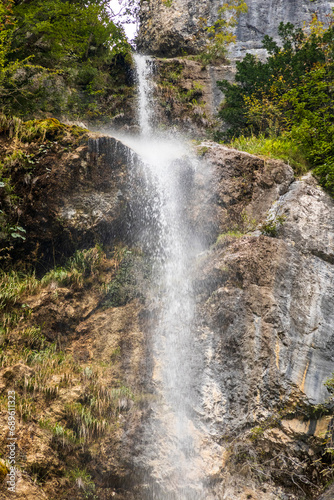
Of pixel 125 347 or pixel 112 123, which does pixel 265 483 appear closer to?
pixel 125 347

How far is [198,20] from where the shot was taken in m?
16.5

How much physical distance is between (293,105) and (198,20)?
32.5 feet

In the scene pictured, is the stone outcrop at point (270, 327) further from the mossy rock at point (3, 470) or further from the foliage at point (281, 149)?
the mossy rock at point (3, 470)

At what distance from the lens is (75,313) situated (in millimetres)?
7297

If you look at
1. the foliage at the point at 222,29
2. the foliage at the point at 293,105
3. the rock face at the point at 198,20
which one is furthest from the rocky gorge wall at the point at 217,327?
the rock face at the point at 198,20

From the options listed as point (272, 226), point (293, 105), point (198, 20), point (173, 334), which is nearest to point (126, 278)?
point (173, 334)

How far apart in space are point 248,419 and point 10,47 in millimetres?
10094

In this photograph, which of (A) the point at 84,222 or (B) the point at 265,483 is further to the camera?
(A) the point at 84,222

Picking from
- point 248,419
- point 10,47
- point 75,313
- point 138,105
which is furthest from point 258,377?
point 138,105

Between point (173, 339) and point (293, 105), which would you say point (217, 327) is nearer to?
point (173, 339)

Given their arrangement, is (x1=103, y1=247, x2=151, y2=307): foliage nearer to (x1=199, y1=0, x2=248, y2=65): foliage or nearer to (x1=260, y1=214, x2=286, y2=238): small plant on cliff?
(x1=260, y1=214, x2=286, y2=238): small plant on cliff

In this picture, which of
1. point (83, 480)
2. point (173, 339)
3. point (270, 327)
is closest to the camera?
point (83, 480)

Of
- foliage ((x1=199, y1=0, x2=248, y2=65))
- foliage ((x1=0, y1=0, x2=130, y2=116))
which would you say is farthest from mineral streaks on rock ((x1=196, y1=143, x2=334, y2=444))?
foliage ((x1=199, y1=0, x2=248, y2=65))

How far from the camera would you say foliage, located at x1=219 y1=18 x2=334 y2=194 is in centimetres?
850
